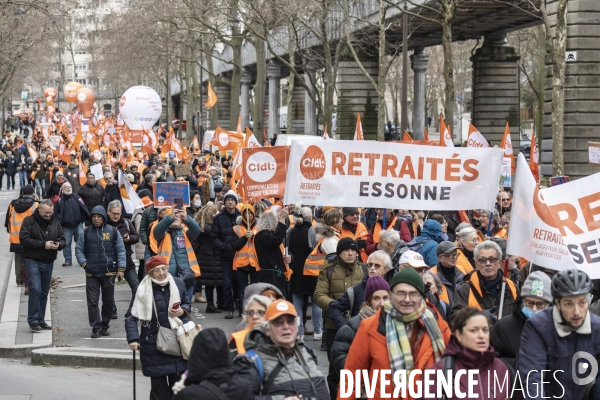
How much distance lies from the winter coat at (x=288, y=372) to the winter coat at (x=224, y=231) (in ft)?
28.5

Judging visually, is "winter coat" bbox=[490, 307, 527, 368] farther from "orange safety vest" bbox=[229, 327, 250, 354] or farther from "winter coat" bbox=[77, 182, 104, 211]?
"winter coat" bbox=[77, 182, 104, 211]

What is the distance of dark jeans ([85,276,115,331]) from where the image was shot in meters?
13.0

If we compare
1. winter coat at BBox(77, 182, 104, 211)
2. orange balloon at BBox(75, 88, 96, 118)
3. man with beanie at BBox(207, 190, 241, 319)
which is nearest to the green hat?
man with beanie at BBox(207, 190, 241, 319)

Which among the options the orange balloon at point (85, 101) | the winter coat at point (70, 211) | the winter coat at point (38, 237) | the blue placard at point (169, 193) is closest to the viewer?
the winter coat at point (38, 237)

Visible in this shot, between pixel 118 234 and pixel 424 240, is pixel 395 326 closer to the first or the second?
pixel 424 240

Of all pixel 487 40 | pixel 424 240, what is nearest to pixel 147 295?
pixel 424 240

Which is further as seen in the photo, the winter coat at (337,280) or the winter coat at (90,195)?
Answer: the winter coat at (90,195)

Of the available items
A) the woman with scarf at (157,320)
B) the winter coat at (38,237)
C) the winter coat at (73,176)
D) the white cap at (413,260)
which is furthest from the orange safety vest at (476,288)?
the winter coat at (73,176)

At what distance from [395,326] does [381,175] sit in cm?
480

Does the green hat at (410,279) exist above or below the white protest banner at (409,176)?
below

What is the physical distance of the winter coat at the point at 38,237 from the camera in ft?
43.0

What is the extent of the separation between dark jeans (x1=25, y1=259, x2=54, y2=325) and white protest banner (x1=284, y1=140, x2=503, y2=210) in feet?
13.2

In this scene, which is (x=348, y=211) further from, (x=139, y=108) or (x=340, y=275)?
(x=139, y=108)

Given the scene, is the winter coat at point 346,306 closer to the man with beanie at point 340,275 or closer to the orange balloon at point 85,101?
the man with beanie at point 340,275
